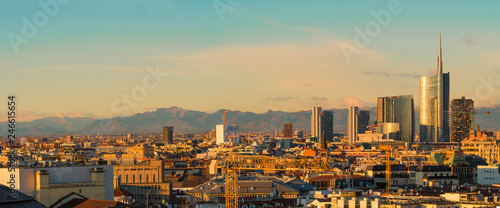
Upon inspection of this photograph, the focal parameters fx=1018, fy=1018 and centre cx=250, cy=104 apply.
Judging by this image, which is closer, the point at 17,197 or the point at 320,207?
the point at 17,197

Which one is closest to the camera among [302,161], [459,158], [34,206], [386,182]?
[34,206]

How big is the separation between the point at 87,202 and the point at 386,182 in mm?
75138

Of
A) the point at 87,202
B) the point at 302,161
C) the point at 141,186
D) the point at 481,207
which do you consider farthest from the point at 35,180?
the point at 302,161

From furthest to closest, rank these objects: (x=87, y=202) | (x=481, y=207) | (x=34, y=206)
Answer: (x=481, y=207) → (x=87, y=202) → (x=34, y=206)

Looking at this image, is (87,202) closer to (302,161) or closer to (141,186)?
(141,186)

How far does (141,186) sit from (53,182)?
4965 cm

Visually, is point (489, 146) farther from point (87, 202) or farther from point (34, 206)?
point (34, 206)

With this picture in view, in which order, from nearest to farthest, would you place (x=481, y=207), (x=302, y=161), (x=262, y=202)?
(x=481, y=207), (x=262, y=202), (x=302, y=161)

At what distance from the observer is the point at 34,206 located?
52.6 m

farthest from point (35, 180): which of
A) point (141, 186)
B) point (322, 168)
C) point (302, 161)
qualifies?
point (302, 161)

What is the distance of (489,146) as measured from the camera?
630 feet

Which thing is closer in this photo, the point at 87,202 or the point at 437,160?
the point at 87,202

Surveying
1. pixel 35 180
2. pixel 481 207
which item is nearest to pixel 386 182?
pixel 481 207

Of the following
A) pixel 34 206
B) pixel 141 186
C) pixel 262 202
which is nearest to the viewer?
pixel 34 206
